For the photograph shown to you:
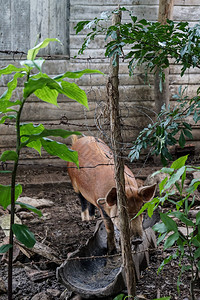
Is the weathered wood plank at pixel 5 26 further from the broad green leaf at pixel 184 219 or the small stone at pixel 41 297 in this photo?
the broad green leaf at pixel 184 219

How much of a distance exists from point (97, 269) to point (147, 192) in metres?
0.75

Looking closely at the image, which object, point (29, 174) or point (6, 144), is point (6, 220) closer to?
point (29, 174)

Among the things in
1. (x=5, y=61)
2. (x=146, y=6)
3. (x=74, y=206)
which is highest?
(x=146, y=6)

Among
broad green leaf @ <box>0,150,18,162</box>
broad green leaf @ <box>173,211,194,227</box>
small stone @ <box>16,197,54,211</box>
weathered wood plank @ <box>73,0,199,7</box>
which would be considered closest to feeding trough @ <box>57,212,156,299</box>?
broad green leaf @ <box>173,211,194,227</box>

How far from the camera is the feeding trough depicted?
8.55ft

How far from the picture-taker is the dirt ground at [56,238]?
2.83 m

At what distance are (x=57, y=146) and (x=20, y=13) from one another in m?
5.51

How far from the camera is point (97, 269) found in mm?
3107

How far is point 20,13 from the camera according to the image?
648 centimetres

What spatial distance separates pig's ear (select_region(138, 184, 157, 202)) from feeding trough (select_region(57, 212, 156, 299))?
0.39 metres

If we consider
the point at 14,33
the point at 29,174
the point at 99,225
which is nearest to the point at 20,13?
the point at 14,33

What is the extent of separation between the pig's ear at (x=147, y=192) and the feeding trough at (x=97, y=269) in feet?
1.29

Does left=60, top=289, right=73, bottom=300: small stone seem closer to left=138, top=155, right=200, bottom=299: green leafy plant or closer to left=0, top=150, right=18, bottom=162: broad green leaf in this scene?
left=138, top=155, right=200, bottom=299: green leafy plant

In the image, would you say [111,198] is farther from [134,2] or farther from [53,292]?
[134,2]
